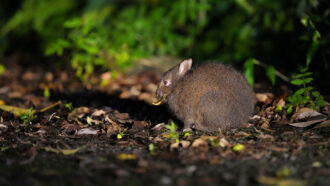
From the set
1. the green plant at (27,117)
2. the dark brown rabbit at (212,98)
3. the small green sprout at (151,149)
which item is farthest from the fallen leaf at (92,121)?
the small green sprout at (151,149)

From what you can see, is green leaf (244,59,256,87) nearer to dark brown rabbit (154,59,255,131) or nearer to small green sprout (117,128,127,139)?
dark brown rabbit (154,59,255,131)

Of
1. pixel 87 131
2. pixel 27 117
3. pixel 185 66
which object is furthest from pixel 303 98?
pixel 27 117

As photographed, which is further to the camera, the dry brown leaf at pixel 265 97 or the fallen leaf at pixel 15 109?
the fallen leaf at pixel 15 109

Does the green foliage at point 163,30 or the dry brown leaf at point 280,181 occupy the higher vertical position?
the green foliage at point 163,30

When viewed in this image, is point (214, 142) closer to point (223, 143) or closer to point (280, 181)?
point (223, 143)

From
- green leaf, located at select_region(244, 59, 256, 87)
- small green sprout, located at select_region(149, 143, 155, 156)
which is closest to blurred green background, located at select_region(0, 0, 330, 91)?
green leaf, located at select_region(244, 59, 256, 87)

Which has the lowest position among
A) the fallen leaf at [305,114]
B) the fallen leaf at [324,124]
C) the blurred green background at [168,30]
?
the fallen leaf at [324,124]

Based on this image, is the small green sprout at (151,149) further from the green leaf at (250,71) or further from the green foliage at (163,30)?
the green foliage at (163,30)
